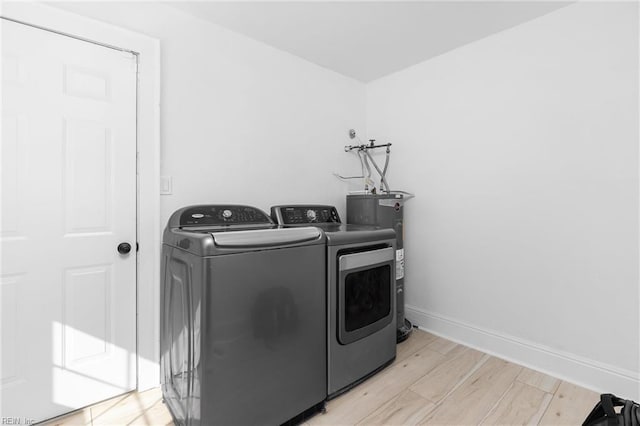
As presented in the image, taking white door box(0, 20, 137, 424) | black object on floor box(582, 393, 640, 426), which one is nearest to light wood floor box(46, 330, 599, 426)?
white door box(0, 20, 137, 424)

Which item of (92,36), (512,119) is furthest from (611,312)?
(92,36)

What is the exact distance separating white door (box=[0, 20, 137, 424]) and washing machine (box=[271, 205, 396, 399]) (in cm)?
102

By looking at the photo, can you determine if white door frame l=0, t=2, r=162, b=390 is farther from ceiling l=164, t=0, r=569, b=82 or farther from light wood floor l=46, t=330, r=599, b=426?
ceiling l=164, t=0, r=569, b=82

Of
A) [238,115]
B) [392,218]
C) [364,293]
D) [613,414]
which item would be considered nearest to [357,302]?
[364,293]

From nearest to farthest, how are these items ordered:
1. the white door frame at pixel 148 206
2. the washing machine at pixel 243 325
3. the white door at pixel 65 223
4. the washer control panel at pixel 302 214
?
the washing machine at pixel 243 325 → the white door at pixel 65 223 → the white door frame at pixel 148 206 → the washer control panel at pixel 302 214

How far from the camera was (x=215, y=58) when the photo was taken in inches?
83.6

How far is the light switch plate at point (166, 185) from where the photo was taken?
74.4 inches

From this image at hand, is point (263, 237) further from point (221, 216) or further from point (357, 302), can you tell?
point (357, 302)

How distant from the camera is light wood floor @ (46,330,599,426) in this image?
157 cm

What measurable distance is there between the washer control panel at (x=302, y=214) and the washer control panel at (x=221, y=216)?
0.09 metres

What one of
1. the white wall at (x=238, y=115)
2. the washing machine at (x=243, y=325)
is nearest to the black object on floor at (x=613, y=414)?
the washing machine at (x=243, y=325)

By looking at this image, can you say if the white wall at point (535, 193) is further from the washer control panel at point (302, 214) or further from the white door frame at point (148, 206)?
the white door frame at point (148, 206)

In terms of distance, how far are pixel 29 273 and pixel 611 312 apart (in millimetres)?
3232

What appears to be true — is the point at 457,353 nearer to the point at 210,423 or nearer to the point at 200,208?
the point at 210,423
